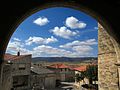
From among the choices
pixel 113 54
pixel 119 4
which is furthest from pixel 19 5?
pixel 113 54

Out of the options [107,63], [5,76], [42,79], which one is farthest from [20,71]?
[107,63]

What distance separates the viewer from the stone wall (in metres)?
6.62

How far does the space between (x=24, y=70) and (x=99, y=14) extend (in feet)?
69.4

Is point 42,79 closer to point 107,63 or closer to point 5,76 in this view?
point 5,76

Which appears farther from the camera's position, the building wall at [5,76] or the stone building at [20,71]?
the stone building at [20,71]

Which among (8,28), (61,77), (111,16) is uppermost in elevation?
(111,16)

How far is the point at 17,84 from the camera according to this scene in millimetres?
23094

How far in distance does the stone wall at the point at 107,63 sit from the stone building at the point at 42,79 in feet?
61.3

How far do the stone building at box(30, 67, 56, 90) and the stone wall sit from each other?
18673 mm

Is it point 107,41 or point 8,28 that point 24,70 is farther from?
point 8,28

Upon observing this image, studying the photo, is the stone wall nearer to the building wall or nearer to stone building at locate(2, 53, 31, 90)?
the building wall

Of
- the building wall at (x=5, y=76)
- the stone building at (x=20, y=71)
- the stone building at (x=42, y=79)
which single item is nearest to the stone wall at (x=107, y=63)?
the building wall at (x=5, y=76)

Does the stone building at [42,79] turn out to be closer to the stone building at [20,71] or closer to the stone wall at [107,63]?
the stone building at [20,71]

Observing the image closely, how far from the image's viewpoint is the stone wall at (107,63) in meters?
6.62
